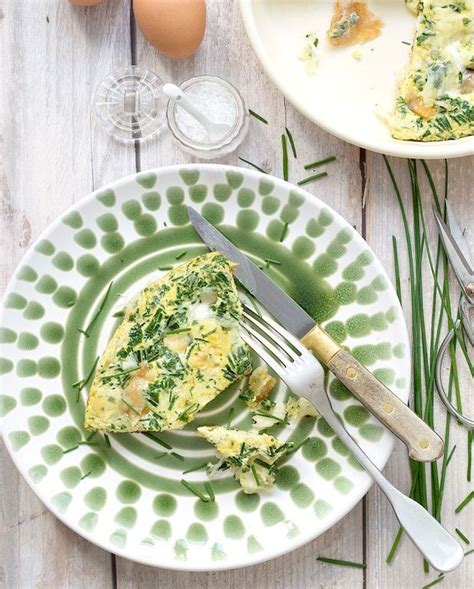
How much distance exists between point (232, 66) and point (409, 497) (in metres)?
0.98

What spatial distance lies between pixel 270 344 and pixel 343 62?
0.64 meters

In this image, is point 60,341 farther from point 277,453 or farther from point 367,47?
point 367,47

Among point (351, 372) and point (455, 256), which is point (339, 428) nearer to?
point (351, 372)

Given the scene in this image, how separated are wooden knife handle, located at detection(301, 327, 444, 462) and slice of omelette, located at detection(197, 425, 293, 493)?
0.59 ft

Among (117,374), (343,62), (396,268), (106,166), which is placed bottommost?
(117,374)

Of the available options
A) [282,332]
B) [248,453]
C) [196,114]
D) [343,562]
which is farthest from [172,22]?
[343,562]

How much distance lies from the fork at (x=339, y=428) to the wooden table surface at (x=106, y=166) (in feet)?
0.50

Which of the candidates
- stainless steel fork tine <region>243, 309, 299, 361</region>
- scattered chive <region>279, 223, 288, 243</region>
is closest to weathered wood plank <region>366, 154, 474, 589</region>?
scattered chive <region>279, 223, 288, 243</region>

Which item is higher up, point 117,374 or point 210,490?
point 117,374

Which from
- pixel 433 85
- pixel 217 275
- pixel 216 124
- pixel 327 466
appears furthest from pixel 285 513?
pixel 433 85

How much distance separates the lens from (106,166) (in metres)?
1.83

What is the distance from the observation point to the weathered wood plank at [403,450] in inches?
70.7

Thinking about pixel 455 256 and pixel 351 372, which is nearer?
pixel 351 372

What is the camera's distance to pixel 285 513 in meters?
1.71
